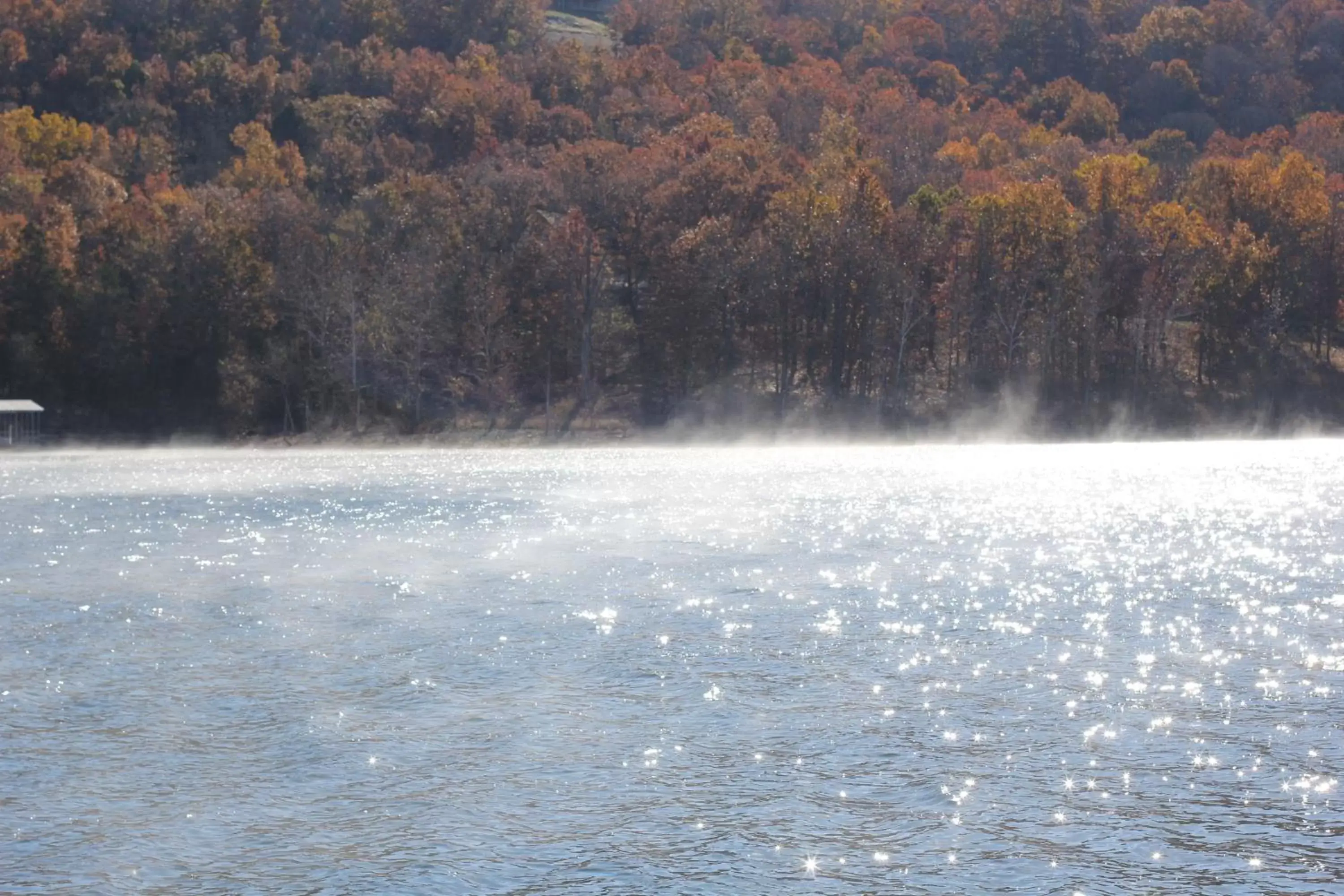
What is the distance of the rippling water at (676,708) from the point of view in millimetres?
16844

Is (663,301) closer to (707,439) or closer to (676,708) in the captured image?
(707,439)

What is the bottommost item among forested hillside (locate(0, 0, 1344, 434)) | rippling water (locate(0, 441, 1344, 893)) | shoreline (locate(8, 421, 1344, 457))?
rippling water (locate(0, 441, 1344, 893))

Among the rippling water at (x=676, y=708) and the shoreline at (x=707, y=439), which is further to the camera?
the shoreline at (x=707, y=439)

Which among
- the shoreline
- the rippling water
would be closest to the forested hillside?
the shoreline

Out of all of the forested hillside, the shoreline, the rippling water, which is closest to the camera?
the rippling water

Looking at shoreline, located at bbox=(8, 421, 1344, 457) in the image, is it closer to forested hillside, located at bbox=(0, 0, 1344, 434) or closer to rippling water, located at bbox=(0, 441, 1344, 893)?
forested hillside, located at bbox=(0, 0, 1344, 434)

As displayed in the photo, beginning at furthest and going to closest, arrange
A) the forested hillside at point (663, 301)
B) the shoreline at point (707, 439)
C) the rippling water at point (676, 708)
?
1. the forested hillside at point (663, 301)
2. the shoreline at point (707, 439)
3. the rippling water at point (676, 708)

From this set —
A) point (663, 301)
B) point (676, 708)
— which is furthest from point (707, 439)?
point (676, 708)

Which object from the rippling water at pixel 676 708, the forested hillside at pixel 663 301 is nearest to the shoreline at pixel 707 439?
the forested hillside at pixel 663 301

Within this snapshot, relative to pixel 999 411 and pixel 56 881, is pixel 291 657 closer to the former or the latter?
pixel 56 881

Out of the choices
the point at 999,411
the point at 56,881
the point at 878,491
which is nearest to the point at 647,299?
the point at 999,411

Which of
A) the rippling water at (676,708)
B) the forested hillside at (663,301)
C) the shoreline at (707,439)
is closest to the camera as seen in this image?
the rippling water at (676,708)

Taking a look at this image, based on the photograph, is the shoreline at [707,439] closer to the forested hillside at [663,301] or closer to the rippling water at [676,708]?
the forested hillside at [663,301]

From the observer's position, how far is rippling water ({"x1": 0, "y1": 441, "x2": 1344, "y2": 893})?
16.8m
